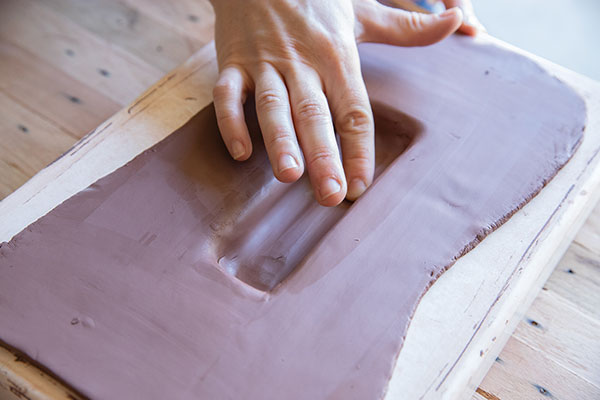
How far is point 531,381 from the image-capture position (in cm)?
72

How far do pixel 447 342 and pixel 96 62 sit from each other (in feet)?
2.62

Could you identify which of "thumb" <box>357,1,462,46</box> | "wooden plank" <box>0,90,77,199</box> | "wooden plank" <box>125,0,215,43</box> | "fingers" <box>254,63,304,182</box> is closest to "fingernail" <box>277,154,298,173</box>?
"fingers" <box>254,63,304,182</box>

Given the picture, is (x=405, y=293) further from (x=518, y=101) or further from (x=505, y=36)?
(x=505, y=36)

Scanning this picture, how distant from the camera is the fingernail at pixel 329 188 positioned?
0.67 m

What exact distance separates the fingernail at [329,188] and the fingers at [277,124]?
1.4 inches

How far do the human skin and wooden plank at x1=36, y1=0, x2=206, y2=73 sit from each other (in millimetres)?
221

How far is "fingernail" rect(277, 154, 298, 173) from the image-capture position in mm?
674

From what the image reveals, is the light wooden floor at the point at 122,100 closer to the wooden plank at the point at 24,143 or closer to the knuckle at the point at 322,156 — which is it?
the wooden plank at the point at 24,143


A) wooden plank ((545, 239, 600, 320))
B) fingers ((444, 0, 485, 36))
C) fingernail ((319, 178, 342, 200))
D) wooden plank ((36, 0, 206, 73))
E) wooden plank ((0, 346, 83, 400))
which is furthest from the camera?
wooden plank ((36, 0, 206, 73))

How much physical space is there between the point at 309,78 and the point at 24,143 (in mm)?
490

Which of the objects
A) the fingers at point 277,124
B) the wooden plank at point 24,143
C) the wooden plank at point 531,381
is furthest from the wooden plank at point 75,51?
the wooden plank at point 531,381

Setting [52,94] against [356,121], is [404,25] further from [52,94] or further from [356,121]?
[52,94]

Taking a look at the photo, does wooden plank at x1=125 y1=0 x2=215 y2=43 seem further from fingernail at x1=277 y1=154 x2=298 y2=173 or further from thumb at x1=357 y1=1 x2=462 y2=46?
fingernail at x1=277 y1=154 x2=298 y2=173

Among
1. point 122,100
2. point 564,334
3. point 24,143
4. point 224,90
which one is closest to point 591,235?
point 564,334
